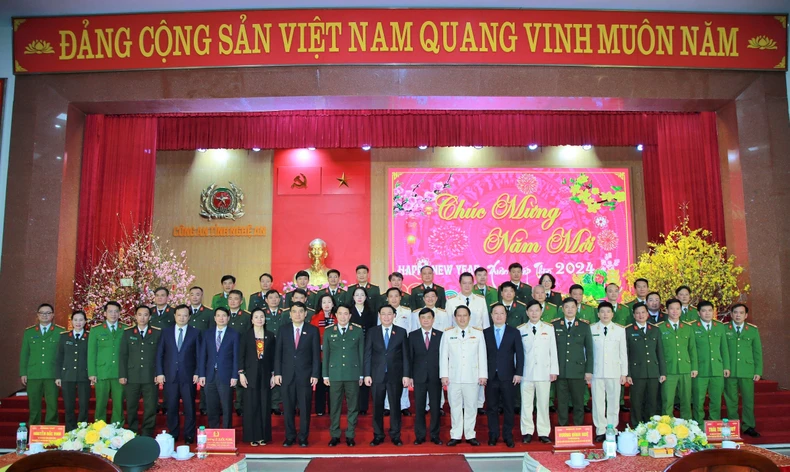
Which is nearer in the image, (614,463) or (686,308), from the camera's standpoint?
(614,463)

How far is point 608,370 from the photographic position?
5.95 m

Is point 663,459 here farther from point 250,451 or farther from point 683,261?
point 683,261

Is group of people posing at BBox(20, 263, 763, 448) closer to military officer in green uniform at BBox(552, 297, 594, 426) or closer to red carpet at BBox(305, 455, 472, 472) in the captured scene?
military officer in green uniform at BBox(552, 297, 594, 426)

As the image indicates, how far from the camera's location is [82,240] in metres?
8.06

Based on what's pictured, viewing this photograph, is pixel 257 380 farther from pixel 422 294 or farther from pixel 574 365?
pixel 574 365

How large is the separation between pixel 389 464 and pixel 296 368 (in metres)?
1.84

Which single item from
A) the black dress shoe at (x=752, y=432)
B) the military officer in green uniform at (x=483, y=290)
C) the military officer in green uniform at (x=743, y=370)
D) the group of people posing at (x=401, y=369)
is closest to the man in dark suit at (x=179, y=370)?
the group of people posing at (x=401, y=369)

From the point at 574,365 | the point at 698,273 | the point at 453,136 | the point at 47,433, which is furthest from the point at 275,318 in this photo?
the point at 698,273

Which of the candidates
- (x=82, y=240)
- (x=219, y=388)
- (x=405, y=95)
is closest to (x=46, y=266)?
(x=82, y=240)

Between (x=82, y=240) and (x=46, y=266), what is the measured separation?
0.74 metres

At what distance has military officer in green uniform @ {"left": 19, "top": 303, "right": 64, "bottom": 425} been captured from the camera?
6.21 m


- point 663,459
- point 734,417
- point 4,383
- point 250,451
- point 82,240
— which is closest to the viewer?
point 663,459

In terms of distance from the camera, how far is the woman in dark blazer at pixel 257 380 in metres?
5.80

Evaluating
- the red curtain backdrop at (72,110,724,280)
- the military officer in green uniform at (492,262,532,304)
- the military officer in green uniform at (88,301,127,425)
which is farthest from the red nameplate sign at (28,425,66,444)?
the red curtain backdrop at (72,110,724,280)
